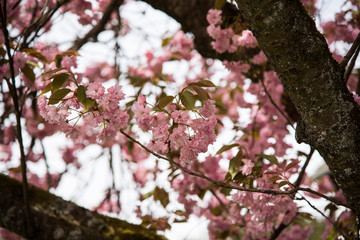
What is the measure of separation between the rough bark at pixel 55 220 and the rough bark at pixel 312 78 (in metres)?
0.97

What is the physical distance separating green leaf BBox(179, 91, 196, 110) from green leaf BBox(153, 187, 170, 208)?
38.5 inches

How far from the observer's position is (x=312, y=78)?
111 centimetres

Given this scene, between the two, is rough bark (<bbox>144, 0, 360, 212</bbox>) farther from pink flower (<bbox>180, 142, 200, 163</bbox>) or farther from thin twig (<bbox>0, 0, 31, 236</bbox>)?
Result: thin twig (<bbox>0, 0, 31, 236</bbox>)

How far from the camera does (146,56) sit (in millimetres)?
4156

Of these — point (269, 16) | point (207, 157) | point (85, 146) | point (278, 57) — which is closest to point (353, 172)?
point (278, 57)

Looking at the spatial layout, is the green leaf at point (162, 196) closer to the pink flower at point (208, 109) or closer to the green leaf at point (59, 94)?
the pink flower at point (208, 109)

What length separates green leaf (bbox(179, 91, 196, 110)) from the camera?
4.06 ft

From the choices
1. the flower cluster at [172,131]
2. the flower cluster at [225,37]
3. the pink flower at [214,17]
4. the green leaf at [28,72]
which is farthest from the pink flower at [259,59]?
the green leaf at [28,72]

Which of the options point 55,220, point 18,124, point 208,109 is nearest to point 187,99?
point 208,109

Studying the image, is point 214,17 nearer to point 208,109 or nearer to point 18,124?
point 208,109

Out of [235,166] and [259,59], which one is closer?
[235,166]

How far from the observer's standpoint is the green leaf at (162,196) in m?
2.10

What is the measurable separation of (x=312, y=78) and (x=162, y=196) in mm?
1256

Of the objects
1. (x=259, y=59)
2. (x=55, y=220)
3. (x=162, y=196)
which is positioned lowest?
(x=55, y=220)
